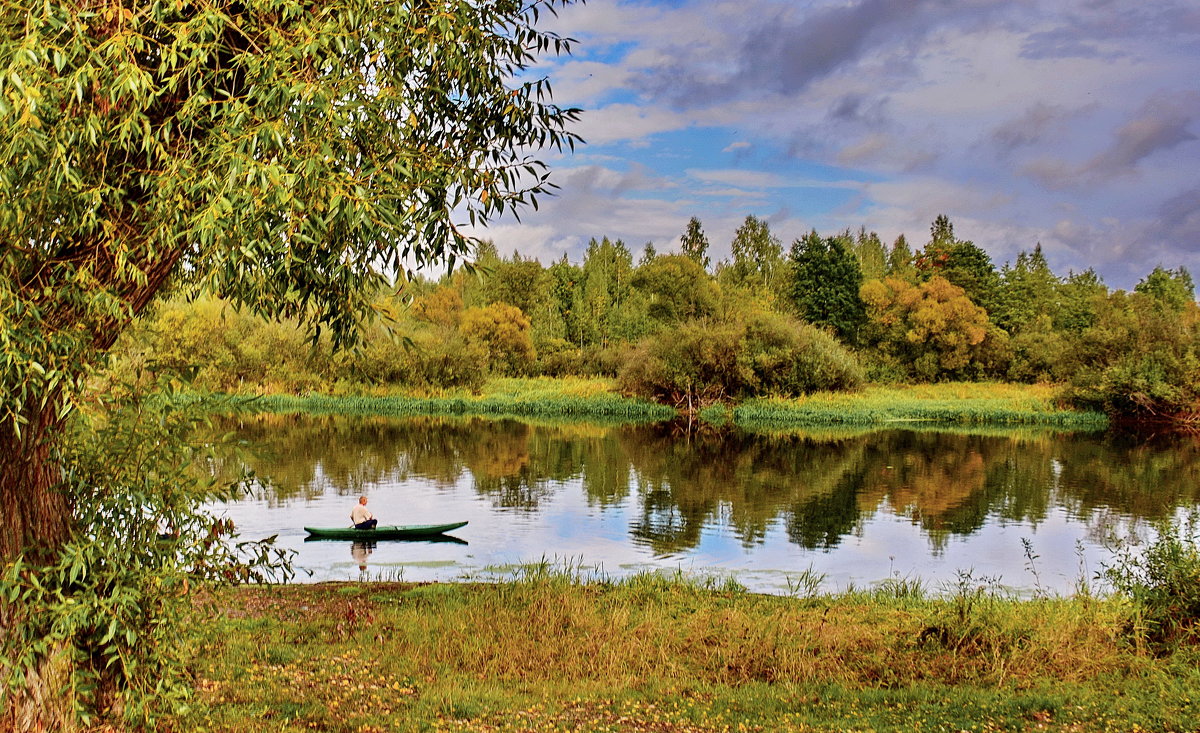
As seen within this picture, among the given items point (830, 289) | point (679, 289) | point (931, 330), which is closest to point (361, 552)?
point (931, 330)

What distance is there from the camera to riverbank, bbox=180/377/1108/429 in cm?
4997

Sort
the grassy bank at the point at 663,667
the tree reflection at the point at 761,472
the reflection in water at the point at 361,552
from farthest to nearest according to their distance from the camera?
the tree reflection at the point at 761,472 → the reflection in water at the point at 361,552 → the grassy bank at the point at 663,667

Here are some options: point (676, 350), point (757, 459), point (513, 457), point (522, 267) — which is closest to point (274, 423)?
point (513, 457)

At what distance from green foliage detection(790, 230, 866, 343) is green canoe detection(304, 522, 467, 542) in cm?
5253

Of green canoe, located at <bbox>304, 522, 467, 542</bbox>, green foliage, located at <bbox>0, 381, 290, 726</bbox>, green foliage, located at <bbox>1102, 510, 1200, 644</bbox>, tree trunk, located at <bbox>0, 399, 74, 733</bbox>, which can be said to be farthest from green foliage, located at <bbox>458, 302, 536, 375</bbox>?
tree trunk, located at <bbox>0, 399, 74, 733</bbox>

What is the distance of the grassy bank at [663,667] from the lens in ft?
25.3

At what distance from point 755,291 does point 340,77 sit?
80.8 metres

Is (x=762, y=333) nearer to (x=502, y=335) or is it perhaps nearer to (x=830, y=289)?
(x=830, y=289)

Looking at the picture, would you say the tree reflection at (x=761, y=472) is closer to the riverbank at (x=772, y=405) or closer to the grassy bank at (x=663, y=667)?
the riverbank at (x=772, y=405)

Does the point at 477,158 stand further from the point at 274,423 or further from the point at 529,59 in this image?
the point at 274,423

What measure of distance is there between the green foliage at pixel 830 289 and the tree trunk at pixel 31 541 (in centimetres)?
6565

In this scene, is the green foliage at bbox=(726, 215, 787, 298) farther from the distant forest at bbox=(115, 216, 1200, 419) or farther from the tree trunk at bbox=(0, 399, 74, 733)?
the tree trunk at bbox=(0, 399, 74, 733)

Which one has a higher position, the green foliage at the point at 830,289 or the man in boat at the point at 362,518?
the green foliage at the point at 830,289

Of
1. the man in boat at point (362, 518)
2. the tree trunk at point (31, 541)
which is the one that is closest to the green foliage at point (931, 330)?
the man in boat at point (362, 518)
